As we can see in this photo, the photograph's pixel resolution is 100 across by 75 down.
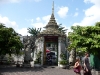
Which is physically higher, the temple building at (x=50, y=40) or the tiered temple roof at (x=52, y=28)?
the tiered temple roof at (x=52, y=28)

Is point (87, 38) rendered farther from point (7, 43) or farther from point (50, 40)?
point (50, 40)

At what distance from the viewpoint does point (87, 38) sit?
14.2 m

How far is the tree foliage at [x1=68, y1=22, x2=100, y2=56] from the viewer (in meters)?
13.7

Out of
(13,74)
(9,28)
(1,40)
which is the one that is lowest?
(13,74)

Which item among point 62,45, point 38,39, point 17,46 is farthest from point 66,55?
point 17,46

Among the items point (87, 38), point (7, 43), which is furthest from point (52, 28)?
point (87, 38)

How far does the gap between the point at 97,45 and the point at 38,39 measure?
11.7 m

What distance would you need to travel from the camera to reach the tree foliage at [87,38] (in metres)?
13.7

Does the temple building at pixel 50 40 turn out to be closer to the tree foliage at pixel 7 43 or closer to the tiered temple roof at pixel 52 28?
the tiered temple roof at pixel 52 28

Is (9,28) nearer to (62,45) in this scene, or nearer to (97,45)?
(62,45)

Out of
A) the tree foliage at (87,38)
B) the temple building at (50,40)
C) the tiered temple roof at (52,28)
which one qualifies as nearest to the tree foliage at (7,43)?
the temple building at (50,40)

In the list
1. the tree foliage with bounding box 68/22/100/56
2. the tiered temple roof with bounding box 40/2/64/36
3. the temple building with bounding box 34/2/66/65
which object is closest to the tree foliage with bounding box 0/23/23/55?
the temple building with bounding box 34/2/66/65

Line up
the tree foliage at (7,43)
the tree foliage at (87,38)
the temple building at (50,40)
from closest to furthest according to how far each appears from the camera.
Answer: the tree foliage at (87,38), the tree foliage at (7,43), the temple building at (50,40)

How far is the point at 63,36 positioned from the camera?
2325 centimetres
